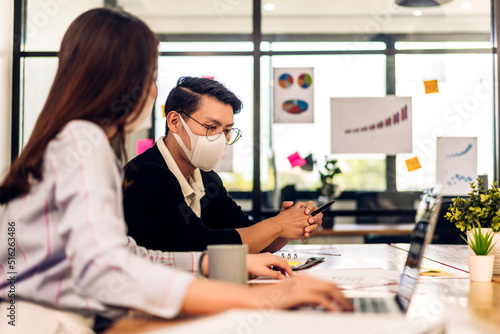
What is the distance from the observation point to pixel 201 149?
6.30 ft

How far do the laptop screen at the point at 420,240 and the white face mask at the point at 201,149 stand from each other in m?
0.96

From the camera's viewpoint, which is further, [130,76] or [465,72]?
[465,72]

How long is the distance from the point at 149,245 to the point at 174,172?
0.33 meters

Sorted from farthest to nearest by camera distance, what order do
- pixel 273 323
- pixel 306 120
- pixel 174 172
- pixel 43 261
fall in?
pixel 306 120 → pixel 174 172 → pixel 43 261 → pixel 273 323

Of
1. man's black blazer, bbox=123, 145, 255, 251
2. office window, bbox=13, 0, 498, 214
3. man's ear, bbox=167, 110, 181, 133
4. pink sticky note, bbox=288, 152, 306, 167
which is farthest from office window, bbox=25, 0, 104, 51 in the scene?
man's black blazer, bbox=123, 145, 255, 251

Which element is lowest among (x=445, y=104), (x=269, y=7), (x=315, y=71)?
(x=445, y=104)

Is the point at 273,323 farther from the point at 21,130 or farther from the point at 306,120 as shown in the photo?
the point at 21,130

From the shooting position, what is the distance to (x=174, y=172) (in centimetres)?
188

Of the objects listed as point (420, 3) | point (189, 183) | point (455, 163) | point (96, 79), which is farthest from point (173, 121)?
point (420, 3)

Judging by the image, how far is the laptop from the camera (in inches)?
35.9

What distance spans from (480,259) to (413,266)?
33 cm

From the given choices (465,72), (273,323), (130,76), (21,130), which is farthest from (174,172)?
(465,72)

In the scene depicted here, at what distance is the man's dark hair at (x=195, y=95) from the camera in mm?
1970

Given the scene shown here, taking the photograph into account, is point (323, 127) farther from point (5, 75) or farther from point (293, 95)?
point (5, 75)
